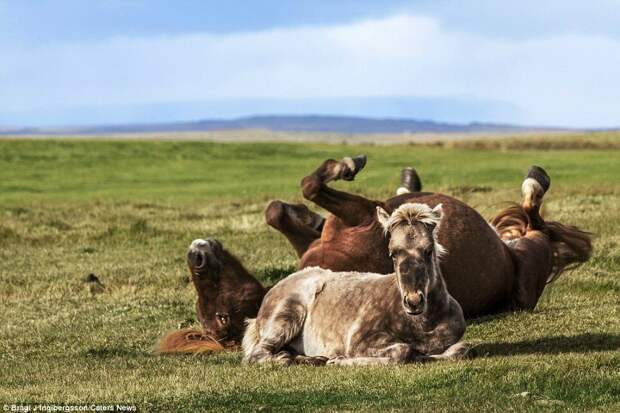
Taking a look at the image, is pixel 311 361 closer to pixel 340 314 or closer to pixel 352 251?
pixel 340 314

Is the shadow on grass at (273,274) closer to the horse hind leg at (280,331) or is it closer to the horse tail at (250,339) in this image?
the horse tail at (250,339)

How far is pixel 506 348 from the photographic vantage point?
34.7ft

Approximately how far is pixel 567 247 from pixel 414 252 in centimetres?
568

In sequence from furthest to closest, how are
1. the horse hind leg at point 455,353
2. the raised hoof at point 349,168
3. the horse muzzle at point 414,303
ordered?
1. the raised hoof at point 349,168
2. the horse hind leg at point 455,353
3. the horse muzzle at point 414,303

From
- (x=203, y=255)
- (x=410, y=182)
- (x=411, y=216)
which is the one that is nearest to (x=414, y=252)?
(x=411, y=216)

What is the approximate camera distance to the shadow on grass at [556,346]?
33.4ft

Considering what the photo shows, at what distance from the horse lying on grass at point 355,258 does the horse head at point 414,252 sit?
2.80 meters

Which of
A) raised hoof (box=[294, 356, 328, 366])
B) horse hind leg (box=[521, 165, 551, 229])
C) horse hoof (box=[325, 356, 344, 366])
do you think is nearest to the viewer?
horse hoof (box=[325, 356, 344, 366])

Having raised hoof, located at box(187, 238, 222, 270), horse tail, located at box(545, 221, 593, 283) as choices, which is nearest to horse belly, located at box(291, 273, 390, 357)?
raised hoof, located at box(187, 238, 222, 270)

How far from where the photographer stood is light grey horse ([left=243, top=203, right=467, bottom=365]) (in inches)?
353

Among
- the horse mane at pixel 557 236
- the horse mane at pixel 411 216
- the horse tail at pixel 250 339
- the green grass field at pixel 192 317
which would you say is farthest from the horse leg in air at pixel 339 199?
the horse mane at pixel 411 216

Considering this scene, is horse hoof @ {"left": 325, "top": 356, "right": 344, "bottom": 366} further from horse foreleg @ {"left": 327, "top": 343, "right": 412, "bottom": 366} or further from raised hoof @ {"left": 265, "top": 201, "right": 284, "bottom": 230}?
raised hoof @ {"left": 265, "top": 201, "right": 284, "bottom": 230}

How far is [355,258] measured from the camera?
12.1 m

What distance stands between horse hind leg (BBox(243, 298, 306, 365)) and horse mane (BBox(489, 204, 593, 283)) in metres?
4.32
